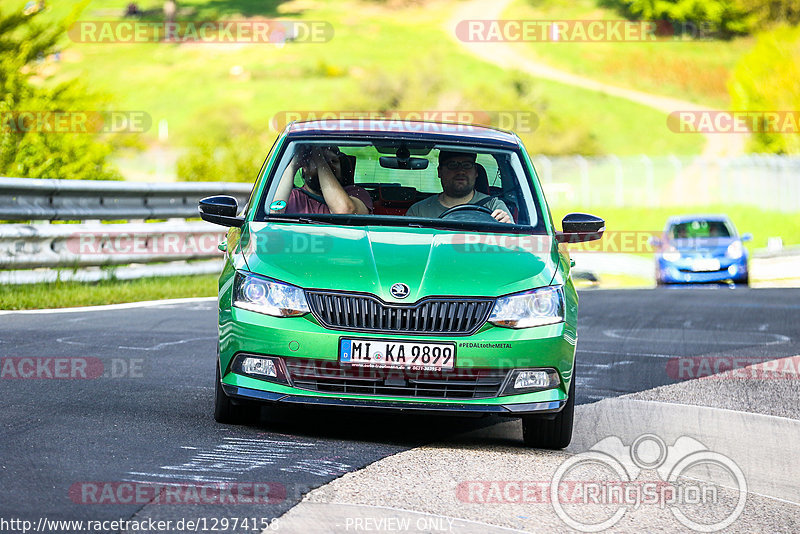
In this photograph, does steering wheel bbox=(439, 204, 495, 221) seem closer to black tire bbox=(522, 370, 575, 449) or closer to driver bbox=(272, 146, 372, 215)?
driver bbox=(272, 146, 372, 215)

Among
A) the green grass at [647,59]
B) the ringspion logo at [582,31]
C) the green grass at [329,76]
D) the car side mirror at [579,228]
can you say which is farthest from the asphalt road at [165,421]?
the ringspion logo at [582,31]

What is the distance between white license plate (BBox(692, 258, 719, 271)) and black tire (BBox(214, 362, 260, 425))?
18841 millimetres

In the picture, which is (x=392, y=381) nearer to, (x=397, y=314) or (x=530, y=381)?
(x=397, y=314)

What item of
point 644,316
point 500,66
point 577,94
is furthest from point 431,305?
point 500,66

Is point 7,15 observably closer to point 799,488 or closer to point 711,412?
point 711,412

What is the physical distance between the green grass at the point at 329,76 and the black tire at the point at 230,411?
69428 mm

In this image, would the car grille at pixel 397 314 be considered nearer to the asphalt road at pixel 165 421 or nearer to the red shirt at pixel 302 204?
the asphalt road at pixel 165 421

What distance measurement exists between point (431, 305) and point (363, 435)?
→ 0.91 m

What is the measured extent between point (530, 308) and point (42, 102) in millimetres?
14932

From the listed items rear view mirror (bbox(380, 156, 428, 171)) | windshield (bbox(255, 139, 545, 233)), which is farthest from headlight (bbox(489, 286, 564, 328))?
rear view mirror (bbox(380, 156, 428, 171))

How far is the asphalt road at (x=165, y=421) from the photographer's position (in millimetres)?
5332

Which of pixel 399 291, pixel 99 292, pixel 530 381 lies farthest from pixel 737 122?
pixel 399 291

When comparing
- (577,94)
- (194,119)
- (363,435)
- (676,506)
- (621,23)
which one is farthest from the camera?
(621,23)

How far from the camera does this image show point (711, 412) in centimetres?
→ 834
